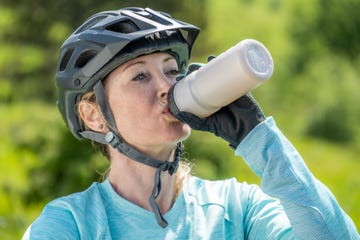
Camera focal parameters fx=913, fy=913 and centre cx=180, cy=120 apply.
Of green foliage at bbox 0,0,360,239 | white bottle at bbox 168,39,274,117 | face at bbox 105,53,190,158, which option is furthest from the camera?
green foliage at bbox 0,0,360,239

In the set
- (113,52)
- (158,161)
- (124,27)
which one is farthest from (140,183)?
(124,27)

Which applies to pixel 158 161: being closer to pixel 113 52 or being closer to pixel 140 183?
pixel 140 183

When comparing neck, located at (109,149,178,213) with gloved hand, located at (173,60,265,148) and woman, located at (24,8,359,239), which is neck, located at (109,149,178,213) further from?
gloved hand, located at (173,60,265,148)

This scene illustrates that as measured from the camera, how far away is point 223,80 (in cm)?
303

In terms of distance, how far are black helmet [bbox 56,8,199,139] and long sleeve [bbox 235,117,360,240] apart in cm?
61

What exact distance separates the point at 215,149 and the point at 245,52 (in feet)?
33.5

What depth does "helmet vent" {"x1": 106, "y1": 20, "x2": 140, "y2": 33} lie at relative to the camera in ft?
11.6

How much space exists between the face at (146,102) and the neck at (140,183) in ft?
0.28

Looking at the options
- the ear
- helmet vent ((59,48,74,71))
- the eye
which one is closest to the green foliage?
the ear

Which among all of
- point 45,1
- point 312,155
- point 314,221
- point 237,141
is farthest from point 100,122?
point 312,155

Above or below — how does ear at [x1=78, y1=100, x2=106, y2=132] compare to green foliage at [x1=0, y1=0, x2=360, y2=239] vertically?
above

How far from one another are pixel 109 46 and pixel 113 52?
41mm

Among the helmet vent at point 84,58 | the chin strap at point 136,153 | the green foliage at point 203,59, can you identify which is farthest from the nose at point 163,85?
the green foliage at point 203,59

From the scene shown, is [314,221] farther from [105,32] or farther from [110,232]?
[105,32]
